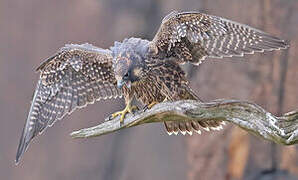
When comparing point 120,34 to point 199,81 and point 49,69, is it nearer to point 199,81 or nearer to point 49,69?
point 199,81

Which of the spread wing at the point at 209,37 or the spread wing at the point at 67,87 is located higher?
the spread wing at the point at 209,37

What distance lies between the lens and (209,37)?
5410 mm

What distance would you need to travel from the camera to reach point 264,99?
8.62 metres

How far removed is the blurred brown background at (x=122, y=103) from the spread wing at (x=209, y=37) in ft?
10.3

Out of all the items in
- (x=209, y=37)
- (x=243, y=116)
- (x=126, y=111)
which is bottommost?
(x=126, y=111)

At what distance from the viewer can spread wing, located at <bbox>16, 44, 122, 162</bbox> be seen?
599 cm

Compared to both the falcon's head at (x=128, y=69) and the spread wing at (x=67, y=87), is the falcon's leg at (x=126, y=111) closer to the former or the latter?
the falcon's head at (x=128, y=69)

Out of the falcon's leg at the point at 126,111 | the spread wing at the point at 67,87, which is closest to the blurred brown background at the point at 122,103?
the spread wing at the point at 67,87

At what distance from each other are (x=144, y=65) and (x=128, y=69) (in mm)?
171

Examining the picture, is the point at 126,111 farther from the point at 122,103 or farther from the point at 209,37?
the point at 122,103

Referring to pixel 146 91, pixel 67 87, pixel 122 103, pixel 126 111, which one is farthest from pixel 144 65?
pixel 122 103

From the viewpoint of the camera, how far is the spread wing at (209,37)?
17.2 ft

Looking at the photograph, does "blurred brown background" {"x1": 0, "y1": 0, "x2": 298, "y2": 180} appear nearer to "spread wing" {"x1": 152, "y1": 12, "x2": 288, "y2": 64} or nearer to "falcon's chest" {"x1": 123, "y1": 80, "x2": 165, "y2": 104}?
"falcon's chest" {"x1": 123, "y1": 80, "x2": 165, "y2": 104}

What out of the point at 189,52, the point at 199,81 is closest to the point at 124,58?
the point at 189,52
